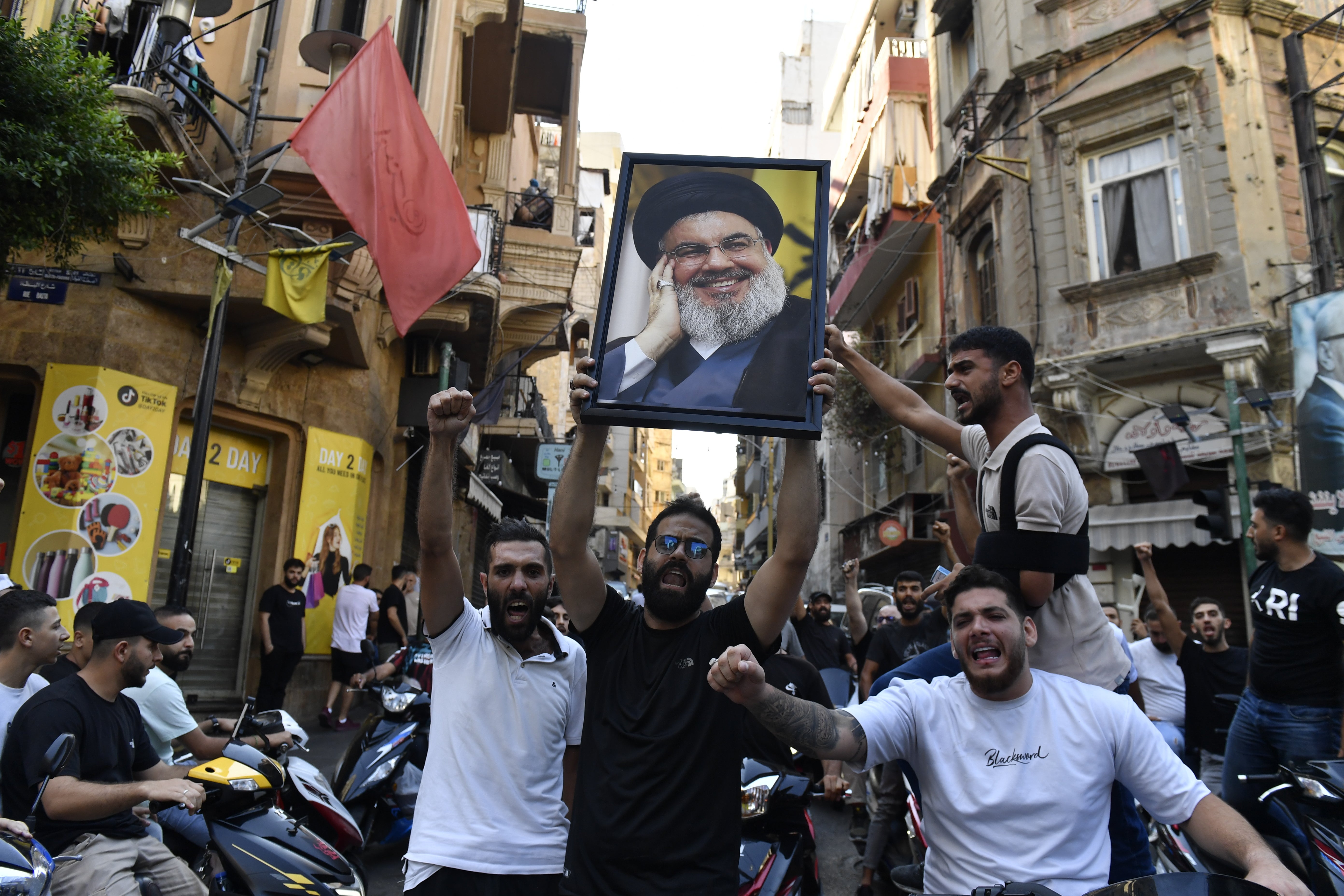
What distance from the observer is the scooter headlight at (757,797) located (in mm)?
4527

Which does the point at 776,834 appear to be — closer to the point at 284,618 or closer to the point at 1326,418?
the point at 284,618

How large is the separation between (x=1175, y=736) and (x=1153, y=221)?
11.1 m

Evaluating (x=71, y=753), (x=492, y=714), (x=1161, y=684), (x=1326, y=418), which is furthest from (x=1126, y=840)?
(x=1326, y=418)

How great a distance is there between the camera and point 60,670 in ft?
15.5

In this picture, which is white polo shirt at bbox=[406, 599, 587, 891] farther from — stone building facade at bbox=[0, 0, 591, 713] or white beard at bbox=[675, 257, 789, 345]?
stone building facade at bbox=[0, 0, 591, 713]

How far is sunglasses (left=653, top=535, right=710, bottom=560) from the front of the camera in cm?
280

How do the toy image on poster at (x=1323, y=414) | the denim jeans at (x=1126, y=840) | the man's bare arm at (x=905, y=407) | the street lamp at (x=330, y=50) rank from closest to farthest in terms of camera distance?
the denim jeans at (x=1126, y=840) → the man's bare arm at (x=905, y=407) → the street lamp at (x=330, y=50) → the toy image on poster at (x=1323, y=414)

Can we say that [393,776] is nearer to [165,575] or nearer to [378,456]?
[165,575]

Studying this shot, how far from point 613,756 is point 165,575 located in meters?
10.5

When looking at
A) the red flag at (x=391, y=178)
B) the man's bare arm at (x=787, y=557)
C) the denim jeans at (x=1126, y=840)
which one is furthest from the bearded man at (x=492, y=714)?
the red flag at (x=391, y=178)

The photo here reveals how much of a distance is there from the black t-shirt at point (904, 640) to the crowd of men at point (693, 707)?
2.91 metres

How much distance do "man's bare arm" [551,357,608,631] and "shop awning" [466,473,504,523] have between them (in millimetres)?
16033

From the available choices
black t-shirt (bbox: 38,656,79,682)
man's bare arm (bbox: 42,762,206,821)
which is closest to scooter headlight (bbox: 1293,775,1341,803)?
→ man's bare arm (bbox: 42,762,206,821)

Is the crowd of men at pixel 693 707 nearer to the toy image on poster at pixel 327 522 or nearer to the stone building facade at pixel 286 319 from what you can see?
the stone building facade at pixel 286 319
